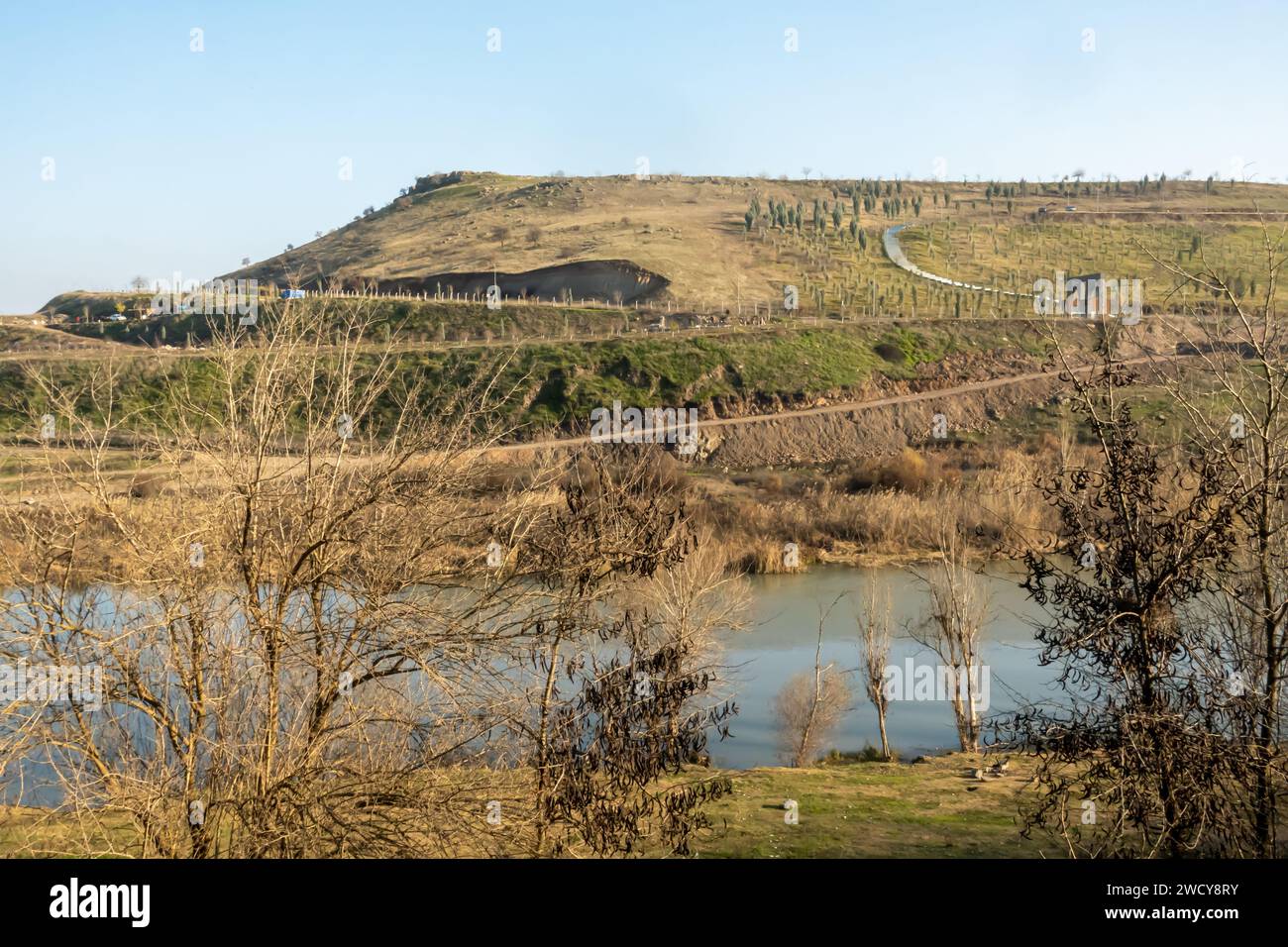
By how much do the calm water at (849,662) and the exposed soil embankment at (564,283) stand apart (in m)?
51.9

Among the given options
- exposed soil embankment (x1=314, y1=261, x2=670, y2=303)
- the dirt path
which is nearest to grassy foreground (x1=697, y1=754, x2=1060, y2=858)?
the dirt path

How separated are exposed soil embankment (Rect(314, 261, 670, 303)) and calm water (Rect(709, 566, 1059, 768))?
170ft

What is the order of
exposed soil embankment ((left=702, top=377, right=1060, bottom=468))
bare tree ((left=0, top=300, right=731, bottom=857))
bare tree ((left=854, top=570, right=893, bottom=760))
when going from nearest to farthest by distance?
1. bare tree ((left=0, top=300, right=731, bottom=857))
2. bare tree ((left=854, top=570, right=893, bottom=760))
3. exposed soil embankment ((left=702, top=377, right=1060, bottom=468))

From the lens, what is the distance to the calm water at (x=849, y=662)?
84.7 feet

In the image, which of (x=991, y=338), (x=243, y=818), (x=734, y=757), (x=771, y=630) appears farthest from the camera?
(x=991, y=338)

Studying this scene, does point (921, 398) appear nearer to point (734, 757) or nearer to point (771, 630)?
point (771, 630)

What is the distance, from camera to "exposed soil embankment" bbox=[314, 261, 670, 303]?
289ft

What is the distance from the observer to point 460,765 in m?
11.6

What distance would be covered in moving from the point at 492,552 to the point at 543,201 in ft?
425

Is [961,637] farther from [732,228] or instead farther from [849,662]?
[732,228]

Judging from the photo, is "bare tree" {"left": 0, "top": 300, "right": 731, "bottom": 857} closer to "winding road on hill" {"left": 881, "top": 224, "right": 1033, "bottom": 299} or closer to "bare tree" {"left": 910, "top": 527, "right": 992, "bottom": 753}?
"bare tree" {"left": 910, "top": 527, "right": 992, "bottom": 753}

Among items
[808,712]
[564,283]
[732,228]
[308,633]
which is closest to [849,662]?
[808,712]

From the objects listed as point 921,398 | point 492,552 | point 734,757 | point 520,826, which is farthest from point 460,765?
point 921,398

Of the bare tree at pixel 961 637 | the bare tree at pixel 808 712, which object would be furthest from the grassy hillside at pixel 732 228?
the bare tree at pixel 808 712
